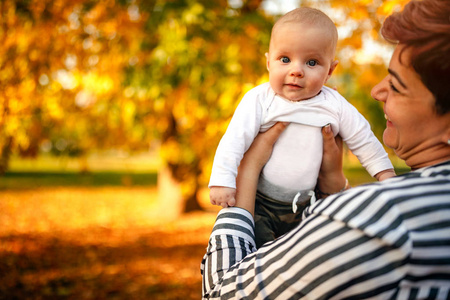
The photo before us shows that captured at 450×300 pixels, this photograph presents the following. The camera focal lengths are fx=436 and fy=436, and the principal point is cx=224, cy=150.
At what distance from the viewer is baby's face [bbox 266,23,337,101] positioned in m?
1.75

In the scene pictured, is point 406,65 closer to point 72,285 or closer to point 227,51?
point 227,51

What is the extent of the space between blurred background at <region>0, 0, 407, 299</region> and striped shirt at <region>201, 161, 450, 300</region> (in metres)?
1.90

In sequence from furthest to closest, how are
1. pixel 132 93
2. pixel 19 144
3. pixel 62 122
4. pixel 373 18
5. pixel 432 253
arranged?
pixel 62 122 < pixel 132 93 < pixel 19 144 < pixel 373 18 < pixel 432 253

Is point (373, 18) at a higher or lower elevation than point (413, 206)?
higher

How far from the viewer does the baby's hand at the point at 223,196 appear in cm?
161

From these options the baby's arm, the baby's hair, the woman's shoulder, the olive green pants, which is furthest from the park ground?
the woman's shoulder

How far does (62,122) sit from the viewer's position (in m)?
6.90

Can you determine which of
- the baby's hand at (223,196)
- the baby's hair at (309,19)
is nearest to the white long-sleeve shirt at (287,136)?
the baby's hand at (223,196)

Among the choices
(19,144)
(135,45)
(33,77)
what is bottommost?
(19,144)

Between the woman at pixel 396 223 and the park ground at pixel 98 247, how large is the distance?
5442 mm

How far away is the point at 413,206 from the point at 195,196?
1013 centimetres

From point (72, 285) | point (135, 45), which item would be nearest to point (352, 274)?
point (135, 45)

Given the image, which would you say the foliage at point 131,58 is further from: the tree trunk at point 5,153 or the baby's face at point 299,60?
the baby's face at point 299,60

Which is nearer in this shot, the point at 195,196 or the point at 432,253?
the point at 432,253
